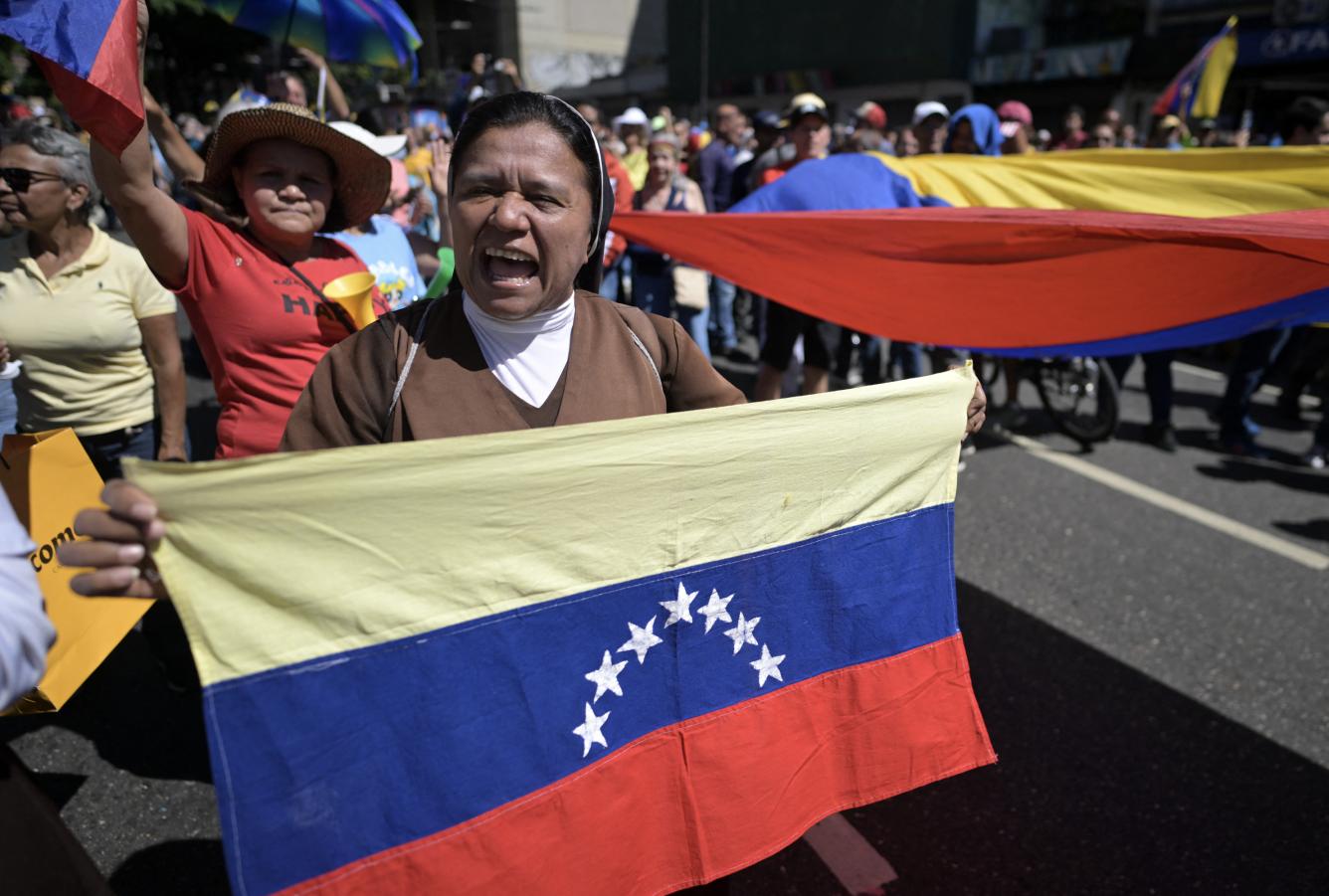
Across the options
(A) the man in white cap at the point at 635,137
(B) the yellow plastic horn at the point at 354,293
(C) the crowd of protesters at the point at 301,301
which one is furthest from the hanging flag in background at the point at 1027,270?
(A) the man in white cap at the point at 635,137

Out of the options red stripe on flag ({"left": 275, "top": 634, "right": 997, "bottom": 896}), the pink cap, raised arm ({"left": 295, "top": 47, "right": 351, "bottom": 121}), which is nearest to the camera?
red stripe on flag ({"left": 275, "top": 634, "right": 997, "bottom": 896})

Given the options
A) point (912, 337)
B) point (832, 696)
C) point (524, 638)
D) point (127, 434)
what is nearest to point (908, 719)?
point (832, 696)

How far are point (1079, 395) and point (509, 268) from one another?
221 inches

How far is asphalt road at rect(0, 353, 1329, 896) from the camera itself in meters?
2.39

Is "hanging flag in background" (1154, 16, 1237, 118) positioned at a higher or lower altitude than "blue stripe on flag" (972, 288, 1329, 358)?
higher

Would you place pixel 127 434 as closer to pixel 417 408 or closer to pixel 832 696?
pixel 417 408

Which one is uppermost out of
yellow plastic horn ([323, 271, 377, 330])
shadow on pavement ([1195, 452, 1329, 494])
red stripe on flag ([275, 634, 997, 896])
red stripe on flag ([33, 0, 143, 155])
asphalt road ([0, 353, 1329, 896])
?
red stripe on flag ([33, 0, 143, 155])

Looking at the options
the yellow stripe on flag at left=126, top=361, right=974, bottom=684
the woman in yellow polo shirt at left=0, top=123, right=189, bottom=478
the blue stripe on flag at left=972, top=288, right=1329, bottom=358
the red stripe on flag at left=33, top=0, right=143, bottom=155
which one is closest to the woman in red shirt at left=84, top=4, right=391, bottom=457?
the red stripe on flag at left=33, top=0, right=143, bottom=155

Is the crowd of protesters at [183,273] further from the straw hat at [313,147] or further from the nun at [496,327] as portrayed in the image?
the nun at [496,327]

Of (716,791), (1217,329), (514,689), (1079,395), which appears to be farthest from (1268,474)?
(514,689)

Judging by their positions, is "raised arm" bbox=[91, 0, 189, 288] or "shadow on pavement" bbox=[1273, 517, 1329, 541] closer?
"raised arm" bbox=[91, 0, 189, 288]

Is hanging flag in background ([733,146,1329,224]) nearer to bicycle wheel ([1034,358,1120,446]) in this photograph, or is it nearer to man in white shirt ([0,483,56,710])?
bicycle wheel ([1034,358,1120,446])

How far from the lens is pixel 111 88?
1.59 metres

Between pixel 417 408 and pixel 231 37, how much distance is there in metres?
34.2
